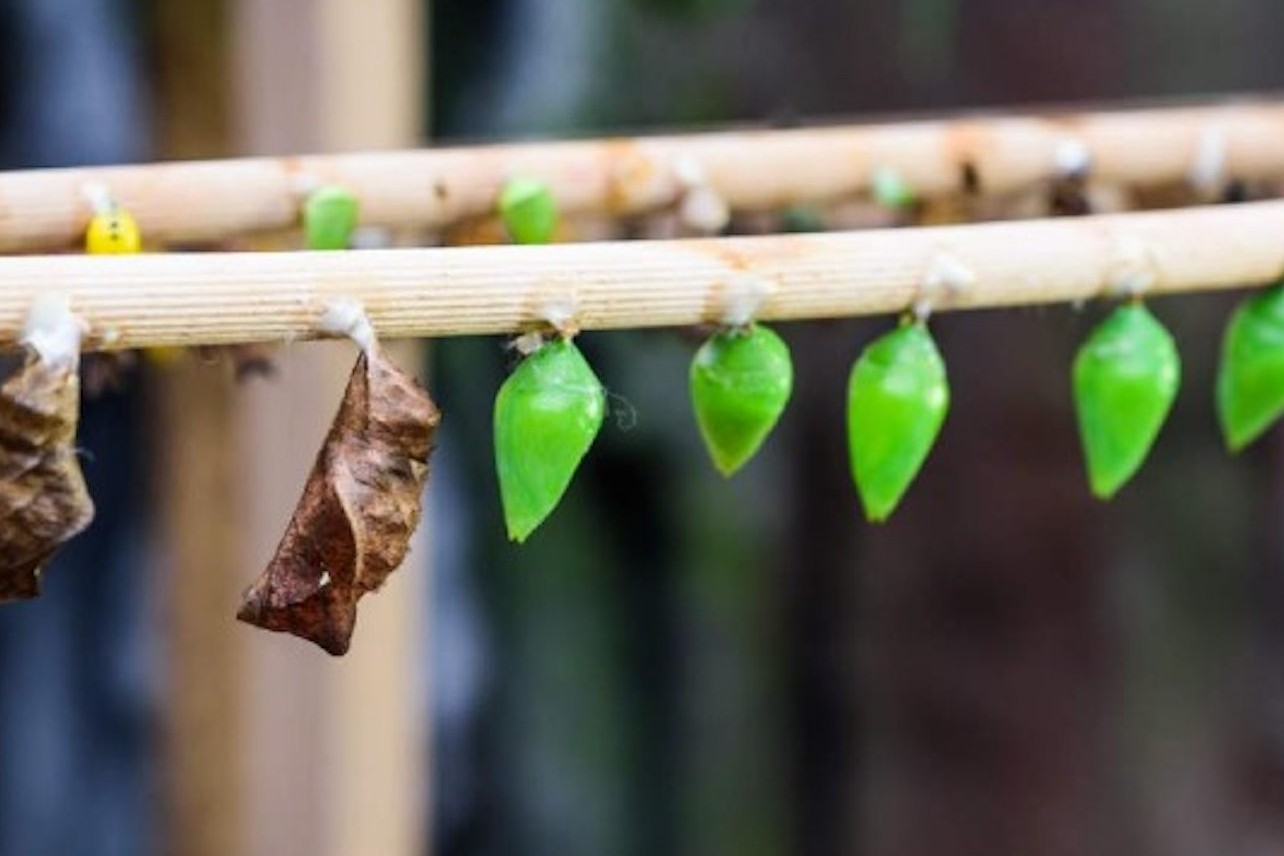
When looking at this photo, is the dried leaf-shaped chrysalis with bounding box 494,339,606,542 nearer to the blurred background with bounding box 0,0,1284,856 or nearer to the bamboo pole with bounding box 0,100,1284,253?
the bamboo pole with bounding box 0,100,1284,253

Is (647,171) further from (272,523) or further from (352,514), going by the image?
(272,523)

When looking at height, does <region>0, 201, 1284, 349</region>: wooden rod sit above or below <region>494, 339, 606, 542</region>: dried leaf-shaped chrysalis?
above

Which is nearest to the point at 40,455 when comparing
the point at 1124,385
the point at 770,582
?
the point at 1124,385

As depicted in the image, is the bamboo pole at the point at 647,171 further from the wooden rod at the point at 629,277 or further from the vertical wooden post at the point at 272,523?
the vertical wooden post at the point at 272,523

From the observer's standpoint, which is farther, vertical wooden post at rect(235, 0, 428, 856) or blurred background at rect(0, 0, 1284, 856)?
blurred background at rect(0, 0, 1284, 856)

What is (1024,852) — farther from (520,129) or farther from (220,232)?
(220,232)

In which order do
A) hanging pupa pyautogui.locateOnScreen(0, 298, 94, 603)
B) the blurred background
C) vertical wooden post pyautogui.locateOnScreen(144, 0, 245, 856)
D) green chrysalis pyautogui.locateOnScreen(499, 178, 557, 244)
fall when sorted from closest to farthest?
hanging pupa pyautogui.locateOnScreen(0, 298, 94, 603), green chrysalis pyautogui.locateOnScreen(499, 178, 557, 244), vertical wooden post pyautogui.locateOnScreen(144, 0, 245, 856), the blurred background

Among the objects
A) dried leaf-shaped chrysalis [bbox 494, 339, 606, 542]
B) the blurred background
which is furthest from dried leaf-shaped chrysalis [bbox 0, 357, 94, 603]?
the blurred background
